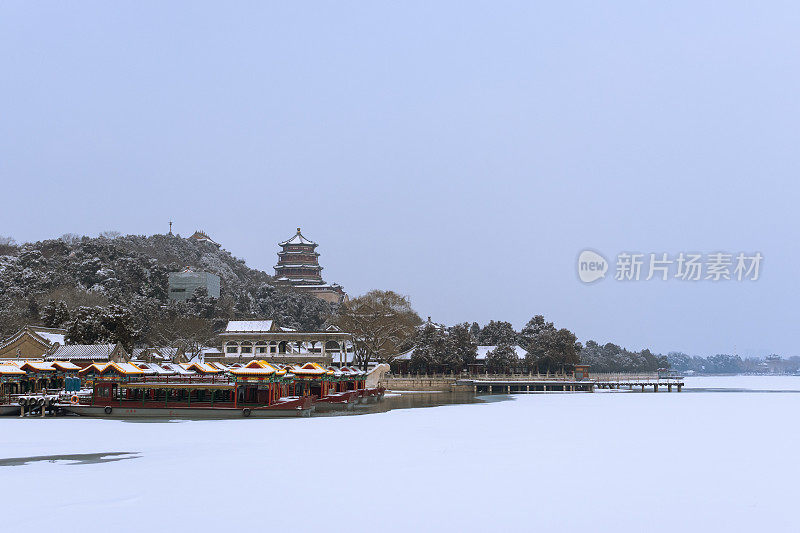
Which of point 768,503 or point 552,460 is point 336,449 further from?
point 768,503

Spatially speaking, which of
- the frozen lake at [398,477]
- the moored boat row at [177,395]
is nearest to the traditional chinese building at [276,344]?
the moored boat row at [177,395]

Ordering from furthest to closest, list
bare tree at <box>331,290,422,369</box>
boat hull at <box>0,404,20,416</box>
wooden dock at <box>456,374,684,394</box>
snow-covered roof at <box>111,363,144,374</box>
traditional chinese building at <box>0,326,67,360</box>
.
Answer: bare tree at <box>331,290,422,369</box> < wooden dock at <box>456,374,684,394</box> < traditional chinese building at <box>0,326,67,360</box> < snow-covered roof at <box>111,363,144,374</box> < boat hull at <box>0,404,20,416</box>

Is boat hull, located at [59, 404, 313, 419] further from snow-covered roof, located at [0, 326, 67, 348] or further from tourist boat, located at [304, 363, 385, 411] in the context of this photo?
snow-covered roof, located at [0, 326, 67, 348]

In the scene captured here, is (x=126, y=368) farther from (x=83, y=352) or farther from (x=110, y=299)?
(x=110, y=299)

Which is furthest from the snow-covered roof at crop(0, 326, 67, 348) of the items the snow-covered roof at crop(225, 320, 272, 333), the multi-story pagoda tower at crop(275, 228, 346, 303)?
the multi-story pagoda tower at crop(275, 228, 346, 303)

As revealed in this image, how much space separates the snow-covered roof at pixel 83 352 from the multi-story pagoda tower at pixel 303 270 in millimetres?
84893

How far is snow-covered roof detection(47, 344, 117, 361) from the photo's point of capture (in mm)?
55062

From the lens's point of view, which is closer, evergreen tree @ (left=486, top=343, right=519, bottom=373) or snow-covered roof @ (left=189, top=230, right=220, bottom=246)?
evergreen tree @ (left=486, top=343, right=519, bottom=373)

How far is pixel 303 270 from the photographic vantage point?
144 meters

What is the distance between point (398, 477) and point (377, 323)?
6496cm

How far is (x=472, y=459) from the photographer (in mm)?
22938

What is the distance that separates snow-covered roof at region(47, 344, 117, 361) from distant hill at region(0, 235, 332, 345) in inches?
233

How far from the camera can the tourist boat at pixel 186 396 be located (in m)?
39.8

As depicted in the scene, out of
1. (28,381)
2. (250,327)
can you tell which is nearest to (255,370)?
(28,381)
